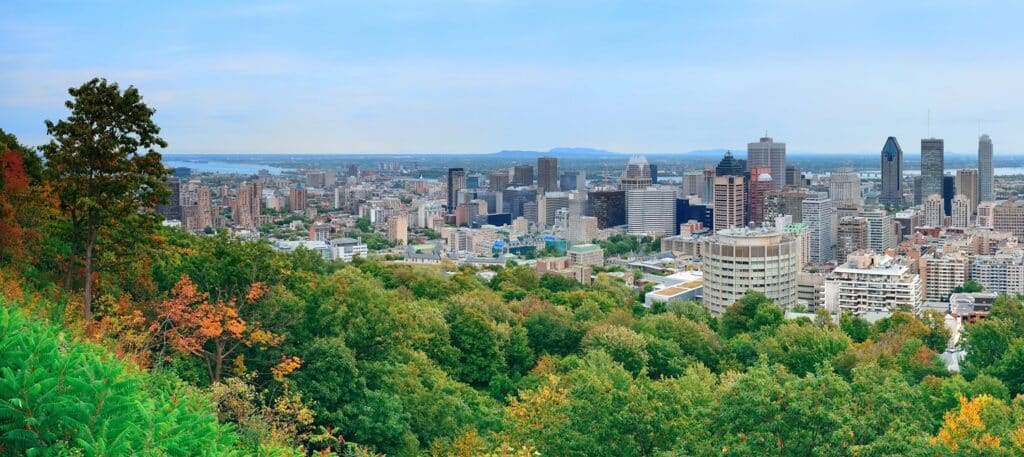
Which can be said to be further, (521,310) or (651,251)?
(651,251)

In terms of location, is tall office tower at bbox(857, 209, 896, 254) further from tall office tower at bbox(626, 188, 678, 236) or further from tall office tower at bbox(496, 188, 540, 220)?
tall office tower at bbox(496, 188, 540, 220)

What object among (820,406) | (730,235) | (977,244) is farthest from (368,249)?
(820,406)

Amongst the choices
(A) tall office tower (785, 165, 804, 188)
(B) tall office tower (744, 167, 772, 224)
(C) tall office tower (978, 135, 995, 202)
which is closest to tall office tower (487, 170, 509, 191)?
(B) tall office tower (744, 167, 772, 224)

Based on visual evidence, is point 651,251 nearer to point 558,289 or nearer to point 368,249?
point 368,249

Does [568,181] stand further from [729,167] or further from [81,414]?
[81,414]

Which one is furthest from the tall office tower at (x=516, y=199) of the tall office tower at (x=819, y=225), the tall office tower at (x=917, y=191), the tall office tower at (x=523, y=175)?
the tall office tower at (x=917, y=191)

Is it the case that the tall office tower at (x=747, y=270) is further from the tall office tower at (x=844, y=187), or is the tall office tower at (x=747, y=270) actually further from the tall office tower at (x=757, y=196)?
the tall office tower at (x=844, y=187)
